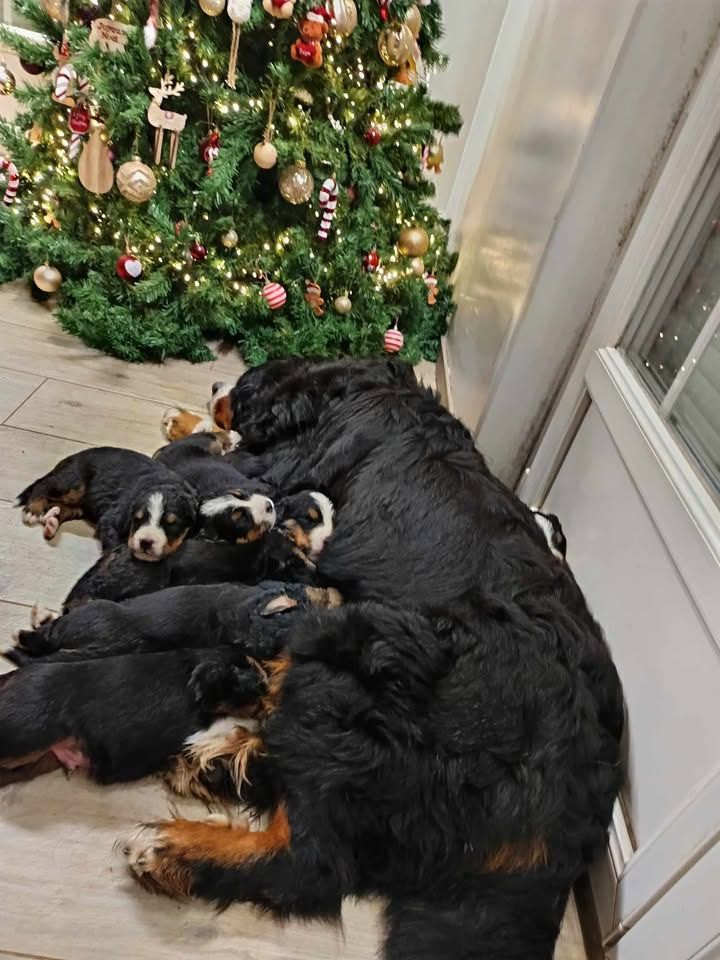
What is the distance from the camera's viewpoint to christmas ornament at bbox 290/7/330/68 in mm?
2244

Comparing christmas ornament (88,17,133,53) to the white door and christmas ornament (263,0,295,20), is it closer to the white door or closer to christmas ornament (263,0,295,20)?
christmas ornament (263,0,295,20)

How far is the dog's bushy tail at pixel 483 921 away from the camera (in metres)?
1.04

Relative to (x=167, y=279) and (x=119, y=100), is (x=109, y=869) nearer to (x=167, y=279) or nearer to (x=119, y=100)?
(x=167, y=279)

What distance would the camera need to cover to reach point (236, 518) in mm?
1675

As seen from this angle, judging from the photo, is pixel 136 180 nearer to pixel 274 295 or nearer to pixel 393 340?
pixel 274 295

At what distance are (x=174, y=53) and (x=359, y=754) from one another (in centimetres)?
228

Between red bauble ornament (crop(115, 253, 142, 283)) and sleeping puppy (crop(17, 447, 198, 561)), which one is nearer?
sleeping puppy (crop(17, 447, 198, 561))

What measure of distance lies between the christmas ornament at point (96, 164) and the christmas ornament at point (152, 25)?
0.32m

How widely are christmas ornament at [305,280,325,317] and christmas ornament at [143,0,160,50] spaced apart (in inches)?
38.5

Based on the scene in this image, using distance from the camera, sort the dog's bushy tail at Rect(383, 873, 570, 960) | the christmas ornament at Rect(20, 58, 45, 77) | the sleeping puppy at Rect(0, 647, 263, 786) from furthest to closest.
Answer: the christmas ornament at Rect(20, 58, 45, 77)
the sleeping puppy at Rect(0, 647, 263, 786)
the dog's bushy tail at Rect(383, 873, 570, 960)

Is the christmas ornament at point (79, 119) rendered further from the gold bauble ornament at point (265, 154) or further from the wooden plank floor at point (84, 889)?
the wooden plank floor at point (84, 889)

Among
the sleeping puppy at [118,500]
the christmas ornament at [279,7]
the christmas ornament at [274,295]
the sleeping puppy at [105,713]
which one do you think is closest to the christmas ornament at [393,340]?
the christmas ornament at [274,295]

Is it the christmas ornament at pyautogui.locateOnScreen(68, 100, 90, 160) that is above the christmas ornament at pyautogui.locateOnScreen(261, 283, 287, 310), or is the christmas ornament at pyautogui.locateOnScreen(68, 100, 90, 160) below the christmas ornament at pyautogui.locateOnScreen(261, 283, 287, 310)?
above

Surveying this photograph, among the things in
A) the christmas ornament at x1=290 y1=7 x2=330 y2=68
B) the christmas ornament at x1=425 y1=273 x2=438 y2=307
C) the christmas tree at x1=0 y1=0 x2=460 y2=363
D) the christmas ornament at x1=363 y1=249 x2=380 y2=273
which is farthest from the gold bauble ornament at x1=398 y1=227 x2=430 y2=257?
the christmas ornament at x1=290 y1=7 x2=330 y2=68
